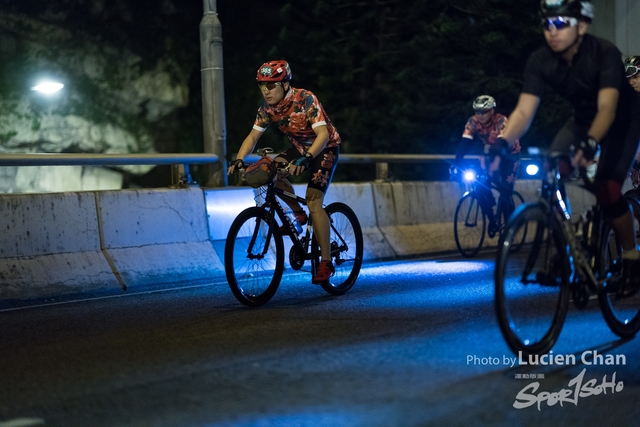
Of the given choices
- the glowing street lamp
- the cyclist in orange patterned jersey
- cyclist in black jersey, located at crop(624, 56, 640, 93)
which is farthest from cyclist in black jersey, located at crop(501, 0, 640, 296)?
the glowing street lamp

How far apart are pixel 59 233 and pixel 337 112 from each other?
1874 centimetres

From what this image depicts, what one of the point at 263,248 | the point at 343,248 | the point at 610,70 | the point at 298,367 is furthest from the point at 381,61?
the point at 298,367

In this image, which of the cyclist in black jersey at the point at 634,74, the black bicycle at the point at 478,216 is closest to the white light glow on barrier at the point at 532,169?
the cyclist in black jersey at the point at 634,74

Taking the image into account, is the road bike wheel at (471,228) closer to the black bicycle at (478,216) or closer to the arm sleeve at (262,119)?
the black bicycle at (478,216)

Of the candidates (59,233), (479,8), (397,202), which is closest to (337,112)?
→ (479,8)

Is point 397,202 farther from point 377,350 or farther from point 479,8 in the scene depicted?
point 479,8

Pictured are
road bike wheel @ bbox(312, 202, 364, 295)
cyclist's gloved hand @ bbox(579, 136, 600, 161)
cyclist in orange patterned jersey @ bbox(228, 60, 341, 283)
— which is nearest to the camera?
cyclist's gloved hand @ bbox(579, 136, 600, 161)

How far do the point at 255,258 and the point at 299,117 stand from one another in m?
1.38

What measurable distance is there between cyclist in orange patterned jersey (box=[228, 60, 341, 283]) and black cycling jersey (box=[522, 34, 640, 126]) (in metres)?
2.79

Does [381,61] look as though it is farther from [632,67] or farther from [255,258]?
[255,258]

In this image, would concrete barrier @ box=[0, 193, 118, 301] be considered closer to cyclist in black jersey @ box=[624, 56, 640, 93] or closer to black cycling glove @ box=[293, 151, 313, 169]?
black cycling glove @ box=[293, 151, 313, 169]

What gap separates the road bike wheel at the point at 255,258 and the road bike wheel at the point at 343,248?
614 millimetres

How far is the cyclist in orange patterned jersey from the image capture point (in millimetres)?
8844

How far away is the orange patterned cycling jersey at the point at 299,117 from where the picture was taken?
29.5 feet
